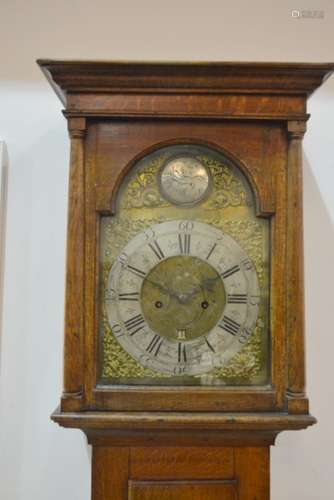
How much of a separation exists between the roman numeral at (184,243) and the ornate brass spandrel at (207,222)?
0.14 feet

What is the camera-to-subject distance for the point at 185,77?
3.22ft

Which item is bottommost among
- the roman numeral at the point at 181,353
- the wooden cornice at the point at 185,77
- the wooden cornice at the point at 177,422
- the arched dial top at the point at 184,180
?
the wooden cornice at the point at 177,422

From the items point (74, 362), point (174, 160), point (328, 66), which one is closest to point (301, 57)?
point (328, 66)

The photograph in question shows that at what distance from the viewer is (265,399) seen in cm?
99

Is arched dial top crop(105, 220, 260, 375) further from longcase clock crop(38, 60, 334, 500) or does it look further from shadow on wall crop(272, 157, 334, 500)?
shadow on wall crop(272, 157, 334, 500)

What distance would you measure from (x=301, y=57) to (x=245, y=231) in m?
0.61

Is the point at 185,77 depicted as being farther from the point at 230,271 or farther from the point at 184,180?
the point at 230,271

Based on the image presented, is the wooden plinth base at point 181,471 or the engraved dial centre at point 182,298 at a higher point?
the engraved dial centre at point 182,298

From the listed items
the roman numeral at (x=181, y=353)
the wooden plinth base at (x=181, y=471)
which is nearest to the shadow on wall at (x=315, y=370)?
the wooden plinth base at (x=181, y=471)

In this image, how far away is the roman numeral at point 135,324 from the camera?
1.00 m

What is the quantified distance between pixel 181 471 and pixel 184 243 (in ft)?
1.71

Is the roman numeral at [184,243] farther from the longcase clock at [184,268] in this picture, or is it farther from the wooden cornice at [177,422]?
the wooden cornice at [177,422]

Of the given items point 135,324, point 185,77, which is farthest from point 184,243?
point 185,77

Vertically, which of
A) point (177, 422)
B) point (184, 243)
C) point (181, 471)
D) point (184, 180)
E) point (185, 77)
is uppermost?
point (185, 77)
